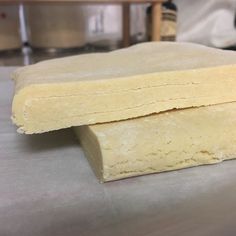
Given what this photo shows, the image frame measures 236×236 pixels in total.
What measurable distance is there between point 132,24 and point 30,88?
1.66 meters

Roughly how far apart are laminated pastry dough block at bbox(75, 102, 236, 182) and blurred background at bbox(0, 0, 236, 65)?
1.02 m

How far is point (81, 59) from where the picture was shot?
683mm

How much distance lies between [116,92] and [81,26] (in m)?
1.18

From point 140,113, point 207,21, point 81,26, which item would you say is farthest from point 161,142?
point 207,21

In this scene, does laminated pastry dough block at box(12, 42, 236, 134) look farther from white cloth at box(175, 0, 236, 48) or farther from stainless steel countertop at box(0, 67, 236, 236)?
white cloth at box(175, 0, 236, 48)

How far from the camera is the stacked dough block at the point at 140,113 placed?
0.47 metres

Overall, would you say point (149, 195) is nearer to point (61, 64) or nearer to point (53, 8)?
point (61, 64)

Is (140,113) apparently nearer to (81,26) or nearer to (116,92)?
(116,92)

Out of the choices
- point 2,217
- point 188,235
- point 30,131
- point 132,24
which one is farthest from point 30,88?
point 132,24

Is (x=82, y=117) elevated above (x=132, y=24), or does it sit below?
above

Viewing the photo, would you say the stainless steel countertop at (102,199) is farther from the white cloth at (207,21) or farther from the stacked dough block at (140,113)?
the white cloth at (207,21)

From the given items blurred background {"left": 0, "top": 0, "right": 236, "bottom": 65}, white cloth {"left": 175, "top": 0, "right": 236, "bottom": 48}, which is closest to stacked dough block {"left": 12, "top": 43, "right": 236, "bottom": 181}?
blurred background {"left": 0, "top": 0, "right": 236, "bottom": 65}

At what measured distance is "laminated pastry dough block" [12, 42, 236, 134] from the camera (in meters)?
0.47

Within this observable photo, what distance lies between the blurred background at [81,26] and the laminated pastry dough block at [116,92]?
952 millimetres
